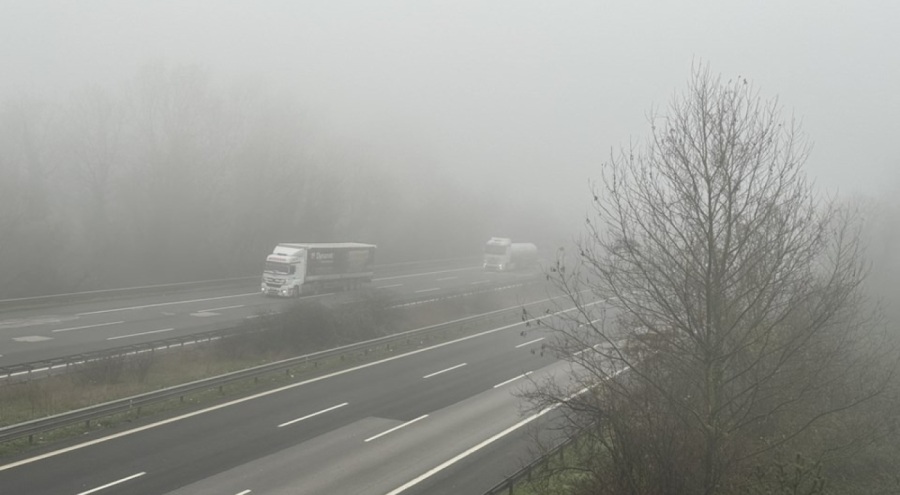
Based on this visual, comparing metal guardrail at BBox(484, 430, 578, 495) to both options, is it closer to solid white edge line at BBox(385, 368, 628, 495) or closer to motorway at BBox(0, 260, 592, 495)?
motorway at BBox(0, 260, 592, 495)

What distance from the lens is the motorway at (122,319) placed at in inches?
968

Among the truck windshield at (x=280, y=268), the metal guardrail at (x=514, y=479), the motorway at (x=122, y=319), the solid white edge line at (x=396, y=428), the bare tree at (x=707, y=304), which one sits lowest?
the motorway at (x=122, y=319)

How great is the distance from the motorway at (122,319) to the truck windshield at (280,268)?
5.22ft

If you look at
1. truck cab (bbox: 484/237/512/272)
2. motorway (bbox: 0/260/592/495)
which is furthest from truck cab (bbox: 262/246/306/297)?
truck cab (bbox: 484/237/512/272)

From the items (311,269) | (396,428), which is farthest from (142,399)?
(311,269)

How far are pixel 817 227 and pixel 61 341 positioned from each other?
1002 inches

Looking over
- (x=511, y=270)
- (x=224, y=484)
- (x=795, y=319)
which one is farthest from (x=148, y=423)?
(x=511, y=270)

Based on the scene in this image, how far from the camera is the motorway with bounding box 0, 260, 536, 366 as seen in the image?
2458 centimetres

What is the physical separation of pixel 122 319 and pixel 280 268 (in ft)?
31.0

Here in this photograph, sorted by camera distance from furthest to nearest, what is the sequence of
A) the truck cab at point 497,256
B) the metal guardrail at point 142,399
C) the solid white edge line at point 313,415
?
1. the truck cab at point 497,256
2. the solid white edge line at point 313,415
3. the metal guardrail at point 142,399

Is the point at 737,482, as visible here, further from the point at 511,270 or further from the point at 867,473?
the point at 511,270

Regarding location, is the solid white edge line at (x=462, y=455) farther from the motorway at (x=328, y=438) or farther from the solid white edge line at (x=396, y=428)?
the solid white edge line at (x=396, y=428)

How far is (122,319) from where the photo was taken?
30391 mm

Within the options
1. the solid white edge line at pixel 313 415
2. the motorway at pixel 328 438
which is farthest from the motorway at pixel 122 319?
the solid white edge line at pixel 313 415
